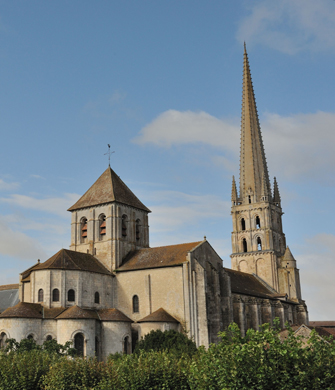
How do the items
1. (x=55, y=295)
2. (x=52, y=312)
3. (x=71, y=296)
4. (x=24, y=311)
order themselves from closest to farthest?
(x=24, y=311)
(x=52, y=312)
(x=55, y=295)
(x=71, y=296)

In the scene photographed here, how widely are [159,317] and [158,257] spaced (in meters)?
7.53

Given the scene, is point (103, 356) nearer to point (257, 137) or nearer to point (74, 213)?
point (74, 213)

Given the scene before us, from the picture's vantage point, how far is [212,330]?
5600 cm

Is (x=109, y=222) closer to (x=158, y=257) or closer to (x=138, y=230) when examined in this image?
(x=138, y=230)

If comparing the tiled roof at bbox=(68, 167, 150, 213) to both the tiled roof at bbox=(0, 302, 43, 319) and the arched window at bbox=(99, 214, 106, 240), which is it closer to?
Result: the arched window at bbox=(99, 214, 106, 240)

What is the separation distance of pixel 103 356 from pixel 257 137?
59262 millimetres

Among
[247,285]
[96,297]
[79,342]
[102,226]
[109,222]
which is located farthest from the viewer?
[247,285]

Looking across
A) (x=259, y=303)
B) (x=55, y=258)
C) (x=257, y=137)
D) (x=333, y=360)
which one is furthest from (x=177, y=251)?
(x=257, y=137)

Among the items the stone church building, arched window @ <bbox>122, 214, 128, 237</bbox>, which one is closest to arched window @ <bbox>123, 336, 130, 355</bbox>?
the stone church building

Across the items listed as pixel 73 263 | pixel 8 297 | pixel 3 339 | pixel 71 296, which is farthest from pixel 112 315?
pixel 8 297

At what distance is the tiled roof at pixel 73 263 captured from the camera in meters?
54.8

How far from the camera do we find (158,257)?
58.4 m

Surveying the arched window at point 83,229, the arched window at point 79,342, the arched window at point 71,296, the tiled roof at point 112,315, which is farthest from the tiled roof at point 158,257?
the arched window at point 79,342

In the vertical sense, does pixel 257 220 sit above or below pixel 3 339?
above
